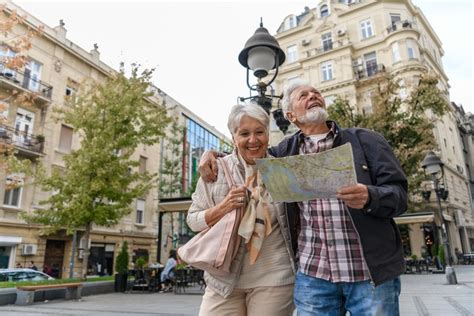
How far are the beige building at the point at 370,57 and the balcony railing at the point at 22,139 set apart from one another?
1775 cm

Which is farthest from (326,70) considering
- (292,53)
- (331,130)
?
(331,130)

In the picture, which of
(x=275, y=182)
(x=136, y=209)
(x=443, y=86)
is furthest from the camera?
(x=443, y=86)

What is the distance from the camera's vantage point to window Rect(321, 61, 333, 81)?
30.0 m

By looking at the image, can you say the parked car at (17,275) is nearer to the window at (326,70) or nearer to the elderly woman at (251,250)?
the elderly woman at (251,250)

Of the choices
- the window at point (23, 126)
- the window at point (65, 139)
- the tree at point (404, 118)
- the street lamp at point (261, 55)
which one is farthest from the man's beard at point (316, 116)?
the window at point (65, 139)

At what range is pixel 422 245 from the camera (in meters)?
24.7

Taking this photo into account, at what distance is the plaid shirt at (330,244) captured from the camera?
1.81m

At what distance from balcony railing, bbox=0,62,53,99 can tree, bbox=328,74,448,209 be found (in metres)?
17.2

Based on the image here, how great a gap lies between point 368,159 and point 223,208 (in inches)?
34.1

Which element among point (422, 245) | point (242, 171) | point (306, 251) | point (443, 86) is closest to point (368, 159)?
point (306, 251)

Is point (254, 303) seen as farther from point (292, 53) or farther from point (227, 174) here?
point (292, 53)

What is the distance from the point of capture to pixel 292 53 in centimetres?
3359

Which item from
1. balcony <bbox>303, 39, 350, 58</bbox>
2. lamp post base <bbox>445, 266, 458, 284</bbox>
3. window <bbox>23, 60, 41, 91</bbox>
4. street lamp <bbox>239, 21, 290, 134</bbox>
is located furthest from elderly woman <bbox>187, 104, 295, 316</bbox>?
balcony <bbox>303, 39, 350, 58</bbox>

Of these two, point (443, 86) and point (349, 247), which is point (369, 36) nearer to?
point (443, 86)
